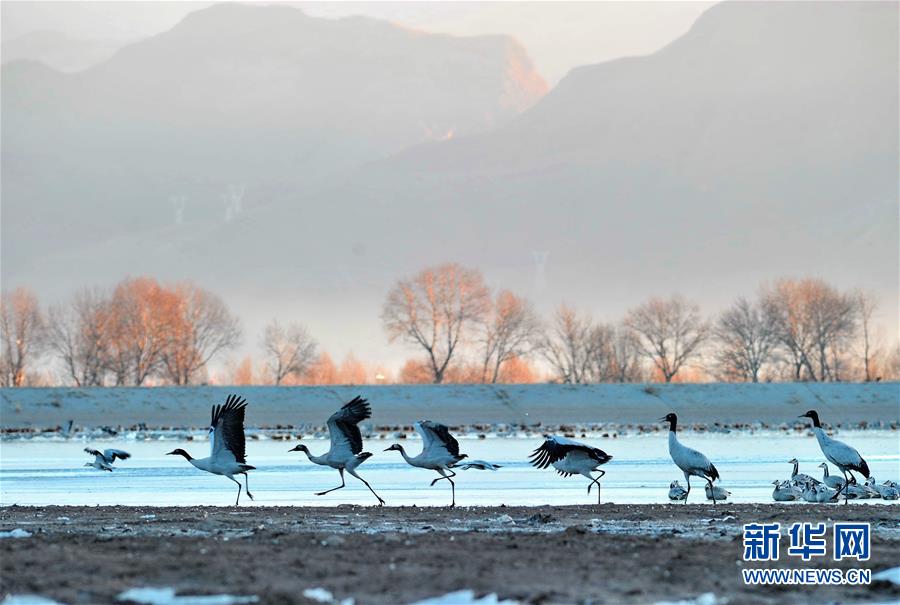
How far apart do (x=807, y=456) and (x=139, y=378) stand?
5965cm

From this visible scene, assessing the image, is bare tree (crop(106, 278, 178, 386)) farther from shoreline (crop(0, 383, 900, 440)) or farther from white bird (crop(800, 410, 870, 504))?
white bird (crop(800, 410, 870, 504))

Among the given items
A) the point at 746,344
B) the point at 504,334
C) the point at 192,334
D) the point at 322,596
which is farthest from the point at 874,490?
the point at 192,334

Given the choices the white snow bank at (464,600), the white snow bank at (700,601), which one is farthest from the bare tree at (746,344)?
the white snow bank at (464,600)

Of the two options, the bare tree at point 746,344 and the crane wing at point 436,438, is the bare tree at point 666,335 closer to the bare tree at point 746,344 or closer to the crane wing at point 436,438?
the bare tree at point 746,344

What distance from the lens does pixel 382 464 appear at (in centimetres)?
3828

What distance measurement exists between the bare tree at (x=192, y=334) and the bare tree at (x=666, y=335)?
29942mm

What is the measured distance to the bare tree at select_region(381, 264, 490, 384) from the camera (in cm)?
9769

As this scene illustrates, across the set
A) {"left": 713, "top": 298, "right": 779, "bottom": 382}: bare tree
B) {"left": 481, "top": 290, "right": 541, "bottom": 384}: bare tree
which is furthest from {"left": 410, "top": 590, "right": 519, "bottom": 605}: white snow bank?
{"left": 713, "top": 298, "right": 779, "bottom": 382}: bare tree

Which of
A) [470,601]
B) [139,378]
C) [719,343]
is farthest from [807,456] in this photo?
[719,343]

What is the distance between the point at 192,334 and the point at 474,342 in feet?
63.6

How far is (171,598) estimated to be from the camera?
13109 mm

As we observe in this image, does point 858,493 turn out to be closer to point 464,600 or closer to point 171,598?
point 464,600

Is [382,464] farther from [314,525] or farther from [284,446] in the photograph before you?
[314,525]

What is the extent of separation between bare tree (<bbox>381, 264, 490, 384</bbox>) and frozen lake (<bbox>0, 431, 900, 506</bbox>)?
46692 millimetres
